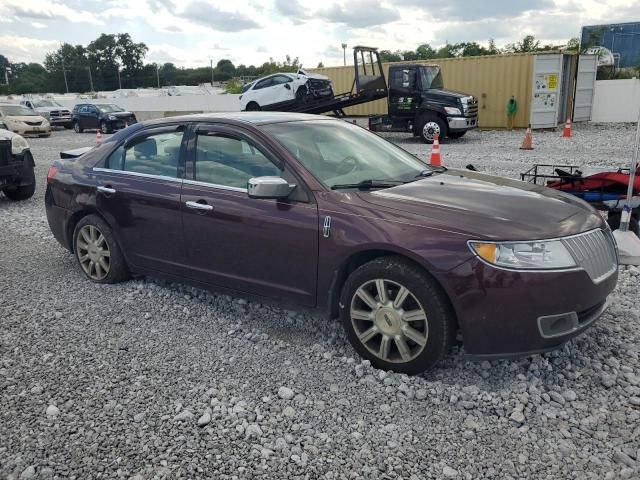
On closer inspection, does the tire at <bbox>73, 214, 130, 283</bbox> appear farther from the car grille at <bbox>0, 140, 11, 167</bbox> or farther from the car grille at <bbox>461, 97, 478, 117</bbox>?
the car grille at <bbox>461, 97, 478, 117</bbox>

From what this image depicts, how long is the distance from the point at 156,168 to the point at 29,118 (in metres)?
23.1

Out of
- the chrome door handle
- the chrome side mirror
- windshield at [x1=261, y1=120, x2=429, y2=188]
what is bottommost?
the chrome door handle

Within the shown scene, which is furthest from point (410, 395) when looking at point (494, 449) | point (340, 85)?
point (340, 85)

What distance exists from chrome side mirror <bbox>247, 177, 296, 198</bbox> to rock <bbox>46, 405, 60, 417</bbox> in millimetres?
1708

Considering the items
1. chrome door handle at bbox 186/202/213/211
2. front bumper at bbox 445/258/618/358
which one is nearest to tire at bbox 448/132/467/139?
chrome door handle at bbox 186/202/213/211

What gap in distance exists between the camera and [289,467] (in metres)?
2.69

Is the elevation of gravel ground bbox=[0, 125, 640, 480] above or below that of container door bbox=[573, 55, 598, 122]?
below

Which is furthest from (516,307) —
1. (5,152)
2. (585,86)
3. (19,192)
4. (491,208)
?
(585,86)

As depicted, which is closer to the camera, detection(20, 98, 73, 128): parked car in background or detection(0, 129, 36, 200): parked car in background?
detection(0, 129, 36, 200): parked car in background

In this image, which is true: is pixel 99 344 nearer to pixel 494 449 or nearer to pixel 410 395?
pixel 410 395

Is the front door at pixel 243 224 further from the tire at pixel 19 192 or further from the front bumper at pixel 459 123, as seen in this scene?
the front bumper at pixel 459 123

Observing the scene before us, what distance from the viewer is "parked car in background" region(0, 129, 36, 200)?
9.01m

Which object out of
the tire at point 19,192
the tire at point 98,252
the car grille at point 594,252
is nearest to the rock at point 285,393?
the car grille at point 594,252

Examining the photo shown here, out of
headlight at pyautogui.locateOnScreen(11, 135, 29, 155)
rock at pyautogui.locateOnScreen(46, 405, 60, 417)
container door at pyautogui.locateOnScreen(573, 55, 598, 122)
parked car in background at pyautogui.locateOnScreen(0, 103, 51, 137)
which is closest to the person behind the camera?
rock at pyautogui.locateOnScreen(46, 405, 60, 417)
